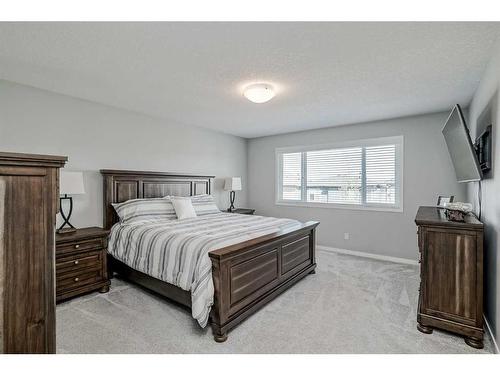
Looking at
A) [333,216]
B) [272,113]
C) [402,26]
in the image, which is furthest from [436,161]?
[402,26]

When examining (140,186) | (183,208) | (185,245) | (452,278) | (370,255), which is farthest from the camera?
(370,255)

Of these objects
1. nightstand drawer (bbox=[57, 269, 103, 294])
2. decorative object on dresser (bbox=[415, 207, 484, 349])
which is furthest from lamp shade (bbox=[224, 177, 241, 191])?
decorative object on dresser (bbox=[415, 207, 484, 349])

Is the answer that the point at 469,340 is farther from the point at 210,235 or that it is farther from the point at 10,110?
the point at 10,110

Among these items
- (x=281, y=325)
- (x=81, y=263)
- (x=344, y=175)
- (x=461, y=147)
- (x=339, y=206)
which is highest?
(x=461, y=147)

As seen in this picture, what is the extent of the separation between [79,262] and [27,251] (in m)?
2.21

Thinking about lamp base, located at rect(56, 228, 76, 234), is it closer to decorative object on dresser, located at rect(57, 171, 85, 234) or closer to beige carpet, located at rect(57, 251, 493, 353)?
decorative object on dresser, located at rect(57, 171, 85, 234)

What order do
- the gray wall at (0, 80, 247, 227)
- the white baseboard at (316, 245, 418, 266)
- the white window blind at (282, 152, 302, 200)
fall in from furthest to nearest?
the white window blind at (282, 152, 302, 200) → the white baseboard at (316, 245, 418, 266) → the gray wall at (0, 80, 247, 227)

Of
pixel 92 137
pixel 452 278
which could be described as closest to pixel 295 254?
pixel 452 278

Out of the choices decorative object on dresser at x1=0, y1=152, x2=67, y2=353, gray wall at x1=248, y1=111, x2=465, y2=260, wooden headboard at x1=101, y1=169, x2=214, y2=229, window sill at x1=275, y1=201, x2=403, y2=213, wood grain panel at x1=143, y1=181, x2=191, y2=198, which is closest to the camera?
decorative object on dresser at x1=0, y1=152, x2=67, y2=353

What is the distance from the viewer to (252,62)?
90.2 inches

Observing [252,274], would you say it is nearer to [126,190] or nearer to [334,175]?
[126,190]

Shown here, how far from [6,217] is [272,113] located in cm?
350

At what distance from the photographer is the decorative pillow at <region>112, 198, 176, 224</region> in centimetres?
338

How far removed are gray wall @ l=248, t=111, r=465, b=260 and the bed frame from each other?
143 cm
